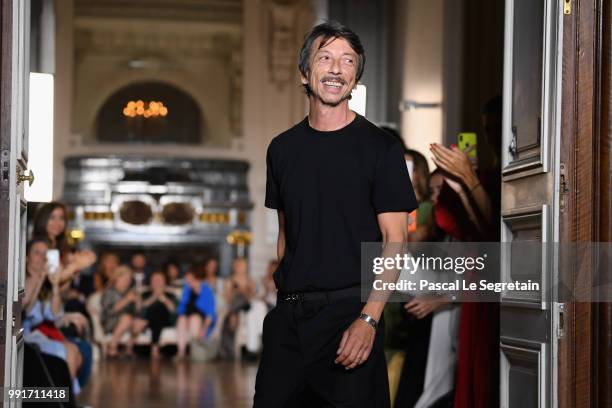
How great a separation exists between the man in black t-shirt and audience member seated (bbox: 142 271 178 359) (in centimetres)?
1343

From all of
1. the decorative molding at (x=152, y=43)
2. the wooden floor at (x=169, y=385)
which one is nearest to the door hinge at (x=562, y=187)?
the wooden floor at (x=169, y=385)

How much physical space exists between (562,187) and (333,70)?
40.4 inches

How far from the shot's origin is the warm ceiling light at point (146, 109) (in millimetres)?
23625

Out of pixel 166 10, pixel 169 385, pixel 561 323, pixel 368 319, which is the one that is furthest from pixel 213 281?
pixel 368 319

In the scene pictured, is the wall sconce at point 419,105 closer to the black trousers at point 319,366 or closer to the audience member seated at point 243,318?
the black trousers at point 319,366

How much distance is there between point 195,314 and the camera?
16984mm

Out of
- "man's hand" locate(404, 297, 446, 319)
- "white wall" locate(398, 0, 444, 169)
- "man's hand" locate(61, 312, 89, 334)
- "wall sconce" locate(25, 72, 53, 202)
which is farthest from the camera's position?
"white wall" locate(398, 0, 444, 169)

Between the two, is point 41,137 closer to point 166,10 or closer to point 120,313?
point 120,313

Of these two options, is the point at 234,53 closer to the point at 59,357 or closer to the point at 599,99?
the point at 59,357

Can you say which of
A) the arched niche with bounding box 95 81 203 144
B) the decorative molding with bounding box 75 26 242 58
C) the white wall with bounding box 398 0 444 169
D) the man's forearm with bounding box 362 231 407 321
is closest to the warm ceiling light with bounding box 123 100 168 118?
the arched niche with bounding box 95 81 203 144

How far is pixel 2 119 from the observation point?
14.1ft

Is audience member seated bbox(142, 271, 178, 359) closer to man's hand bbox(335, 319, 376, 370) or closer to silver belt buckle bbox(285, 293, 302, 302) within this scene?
silver belt buckle bbox(285, 293, 302, 302)

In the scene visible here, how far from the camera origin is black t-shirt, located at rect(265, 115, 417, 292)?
371 centimetres

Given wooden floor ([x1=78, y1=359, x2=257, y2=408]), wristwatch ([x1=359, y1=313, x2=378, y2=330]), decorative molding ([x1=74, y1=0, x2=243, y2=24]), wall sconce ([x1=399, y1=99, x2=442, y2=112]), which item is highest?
decorative molding ([x1=74, y1=0, x2=243, y2=24])
